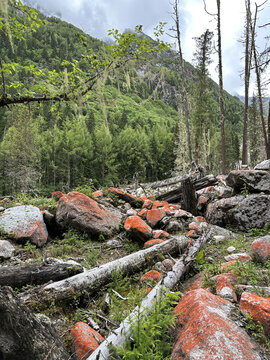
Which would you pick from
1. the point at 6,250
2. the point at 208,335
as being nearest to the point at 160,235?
the point at 6,250

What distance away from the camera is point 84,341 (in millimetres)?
2623

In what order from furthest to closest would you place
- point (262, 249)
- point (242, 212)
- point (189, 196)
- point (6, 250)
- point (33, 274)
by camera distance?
point (189, 196) → point (242, 212) → point (6, 250) → point (262, 249) → point (33, 274)

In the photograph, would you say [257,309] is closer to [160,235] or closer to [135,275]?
[135,275]

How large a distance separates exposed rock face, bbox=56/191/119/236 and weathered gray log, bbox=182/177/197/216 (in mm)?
3509

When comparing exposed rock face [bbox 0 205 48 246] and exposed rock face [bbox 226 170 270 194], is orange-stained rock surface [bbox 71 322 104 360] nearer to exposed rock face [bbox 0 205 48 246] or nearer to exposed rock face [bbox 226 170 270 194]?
exposed rock face [bbox 0 205 48 246]

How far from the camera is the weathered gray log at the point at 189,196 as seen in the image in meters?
9.31

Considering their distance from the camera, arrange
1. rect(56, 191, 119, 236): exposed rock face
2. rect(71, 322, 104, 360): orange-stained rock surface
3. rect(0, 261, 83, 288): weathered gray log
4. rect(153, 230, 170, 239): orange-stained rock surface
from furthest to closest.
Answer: rect(56, 191, 119, 236): exposed rock face
rect(153, 230, 170, 239): orange-stained rock surface
rect(0, 261, 83, 288): weathered gray log
rect(71, 322, 104, 360): orange-stained rock surface

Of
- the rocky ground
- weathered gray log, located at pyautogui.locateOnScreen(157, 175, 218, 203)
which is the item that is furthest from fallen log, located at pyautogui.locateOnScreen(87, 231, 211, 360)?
weathered gray log, located at pyautogui.locateOnScreen(157, 175, 218, 203)

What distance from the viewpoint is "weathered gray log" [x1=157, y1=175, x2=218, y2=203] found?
11000 millimetres

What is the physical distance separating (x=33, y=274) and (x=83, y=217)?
3.35 meters

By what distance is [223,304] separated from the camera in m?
2.78

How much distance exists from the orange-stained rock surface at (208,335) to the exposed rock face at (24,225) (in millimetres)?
5370

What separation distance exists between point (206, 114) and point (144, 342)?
24078 millimetres

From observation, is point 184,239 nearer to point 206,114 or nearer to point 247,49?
point 247,49
